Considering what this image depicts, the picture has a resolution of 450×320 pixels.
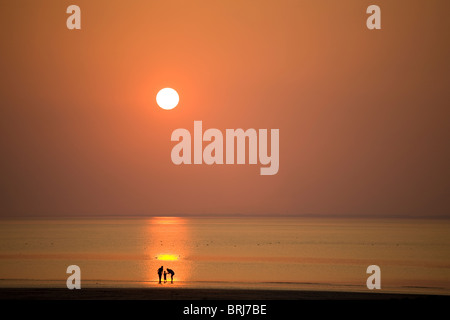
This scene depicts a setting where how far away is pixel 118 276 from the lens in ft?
146

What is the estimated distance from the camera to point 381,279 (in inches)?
1670

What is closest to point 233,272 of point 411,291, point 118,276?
point 118,276
